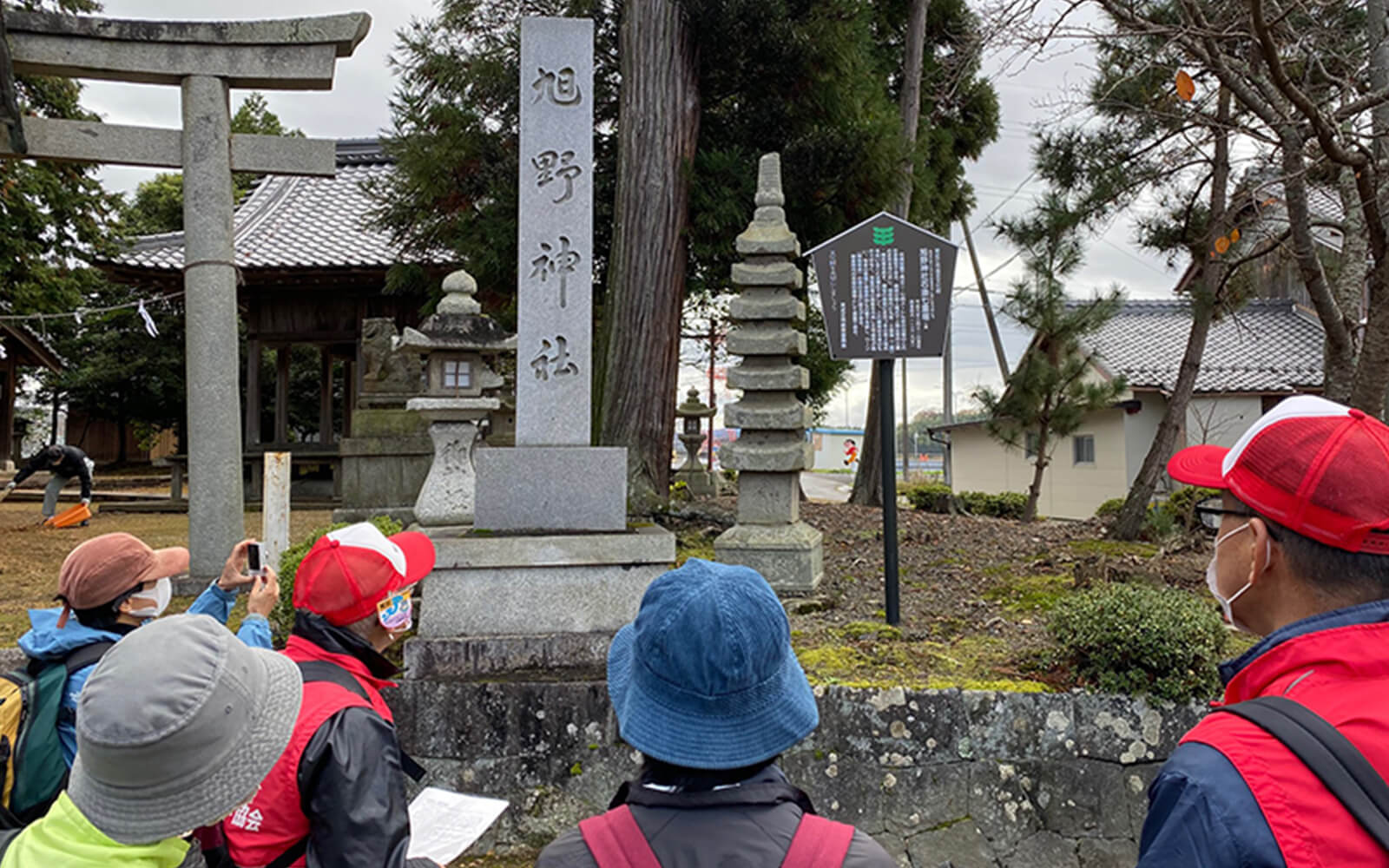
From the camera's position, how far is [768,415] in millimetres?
6633

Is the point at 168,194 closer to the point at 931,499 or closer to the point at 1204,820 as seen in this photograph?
the point at 931,499

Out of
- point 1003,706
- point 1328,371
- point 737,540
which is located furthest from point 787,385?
point 1328,371

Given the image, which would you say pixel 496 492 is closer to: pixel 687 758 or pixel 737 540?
pixel 737 540

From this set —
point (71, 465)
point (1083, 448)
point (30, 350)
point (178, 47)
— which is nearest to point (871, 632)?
point (178, 47)

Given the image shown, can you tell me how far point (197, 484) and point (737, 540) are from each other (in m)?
3.94

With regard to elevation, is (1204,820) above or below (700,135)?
below

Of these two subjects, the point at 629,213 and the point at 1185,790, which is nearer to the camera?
the point at 1185,790

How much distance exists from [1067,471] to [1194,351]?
436 inches

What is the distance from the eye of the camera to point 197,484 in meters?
6.41

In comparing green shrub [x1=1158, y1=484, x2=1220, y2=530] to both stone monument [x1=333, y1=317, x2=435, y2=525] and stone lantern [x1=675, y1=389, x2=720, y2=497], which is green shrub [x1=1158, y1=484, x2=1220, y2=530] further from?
stone monument [x1=333, y1=317, x2=435, y2=525]

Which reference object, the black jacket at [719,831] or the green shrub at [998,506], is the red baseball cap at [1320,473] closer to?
the black jacket at [719,831]

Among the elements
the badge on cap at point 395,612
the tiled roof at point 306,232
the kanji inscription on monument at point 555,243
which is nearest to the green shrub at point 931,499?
the tiled roof at point 306,232

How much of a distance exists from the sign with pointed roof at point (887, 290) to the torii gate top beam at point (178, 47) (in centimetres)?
410

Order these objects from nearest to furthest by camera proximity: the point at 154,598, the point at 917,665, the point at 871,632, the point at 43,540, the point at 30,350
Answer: the point at 154,598 → the point at 917,665 → the point at 871,632 → the point at 43,540 → the point at 30,350
